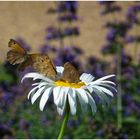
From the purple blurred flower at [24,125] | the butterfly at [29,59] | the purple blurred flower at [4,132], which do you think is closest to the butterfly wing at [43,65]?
the butterfly at [29,59]

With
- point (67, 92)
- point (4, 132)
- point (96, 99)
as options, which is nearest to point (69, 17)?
point (96, 99)

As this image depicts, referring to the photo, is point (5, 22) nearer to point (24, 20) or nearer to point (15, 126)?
point (24, 20)

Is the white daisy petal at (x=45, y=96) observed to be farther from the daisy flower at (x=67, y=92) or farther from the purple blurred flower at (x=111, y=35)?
the purple blurred flower at (x=111, y=35)

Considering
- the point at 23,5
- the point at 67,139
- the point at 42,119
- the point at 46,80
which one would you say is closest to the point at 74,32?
the point at 42,119

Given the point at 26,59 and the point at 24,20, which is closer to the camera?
the point at 26,59

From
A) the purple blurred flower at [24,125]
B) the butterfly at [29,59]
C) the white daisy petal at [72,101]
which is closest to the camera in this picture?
the white daisy petal at [72,101]

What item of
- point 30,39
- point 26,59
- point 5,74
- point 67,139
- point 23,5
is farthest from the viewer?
point 23,5

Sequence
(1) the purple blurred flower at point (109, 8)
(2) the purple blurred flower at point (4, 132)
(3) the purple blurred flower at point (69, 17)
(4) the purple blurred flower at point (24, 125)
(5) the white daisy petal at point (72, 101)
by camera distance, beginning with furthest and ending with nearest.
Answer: (3) the purple blurred flower at point (69, 17), (1) the purple blurred flower at point (109, 8), (4) the purple blurred flower at point (24, 125), (2) the purple blurred flower at point (4, 132), (5) the white daisy petal at point (72, 101)

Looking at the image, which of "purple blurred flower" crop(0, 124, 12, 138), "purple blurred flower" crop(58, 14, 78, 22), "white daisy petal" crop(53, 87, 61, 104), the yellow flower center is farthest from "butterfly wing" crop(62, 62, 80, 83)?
"purple blurred flower" crop(58, 14, 78, 22)
